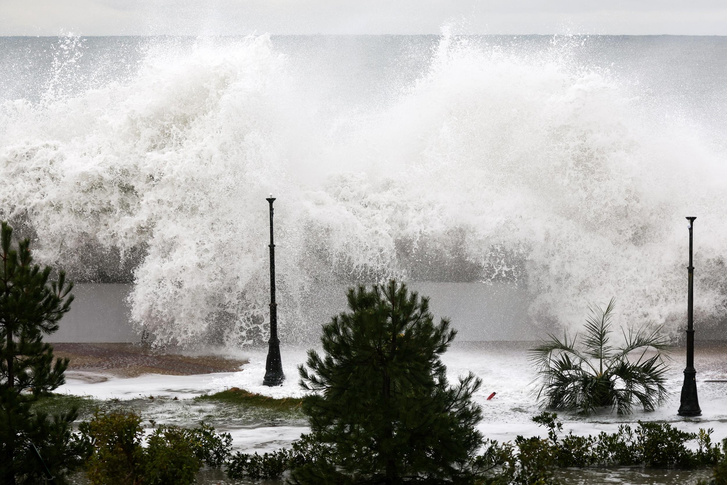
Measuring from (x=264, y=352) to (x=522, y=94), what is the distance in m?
8.66

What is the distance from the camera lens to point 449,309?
63.9 ft

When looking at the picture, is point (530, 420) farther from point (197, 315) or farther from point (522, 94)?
point (522, 94)

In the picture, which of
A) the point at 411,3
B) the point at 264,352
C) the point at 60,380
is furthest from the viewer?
the point at 411,3

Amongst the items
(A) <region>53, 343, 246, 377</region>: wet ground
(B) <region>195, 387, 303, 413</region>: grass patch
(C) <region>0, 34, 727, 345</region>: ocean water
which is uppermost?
(C) <region>0, 34, 727, 345</region>: ocean water

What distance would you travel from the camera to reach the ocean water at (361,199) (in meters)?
19.1

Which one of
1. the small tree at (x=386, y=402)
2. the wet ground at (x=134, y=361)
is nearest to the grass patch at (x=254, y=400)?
the wet ground at (x=134, y=361)

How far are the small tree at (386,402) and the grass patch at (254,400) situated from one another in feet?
17.5

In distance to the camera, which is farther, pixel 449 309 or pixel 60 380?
pixel 449 309

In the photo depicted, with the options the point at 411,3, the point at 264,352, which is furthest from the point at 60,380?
the point at 411,3

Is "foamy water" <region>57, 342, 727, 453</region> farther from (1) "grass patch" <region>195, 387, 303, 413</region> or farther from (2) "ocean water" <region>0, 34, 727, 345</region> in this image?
(2) "ocean water" <region>0, 34, 727, 345</region>

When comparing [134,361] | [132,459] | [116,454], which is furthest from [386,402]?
[134,361]

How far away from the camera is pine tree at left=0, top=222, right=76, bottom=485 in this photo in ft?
30.0

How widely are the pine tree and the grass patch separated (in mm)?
A: 4613

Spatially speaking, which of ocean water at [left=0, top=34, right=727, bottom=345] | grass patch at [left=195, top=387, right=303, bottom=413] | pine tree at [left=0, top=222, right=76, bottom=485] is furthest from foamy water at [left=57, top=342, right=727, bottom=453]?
pine tree at [left=0, top=222, right=76, bottom=485]
